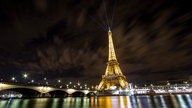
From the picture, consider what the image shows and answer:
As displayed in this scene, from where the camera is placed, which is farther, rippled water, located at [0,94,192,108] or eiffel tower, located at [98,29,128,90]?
eiffel tower, located at [98,29,128,90]

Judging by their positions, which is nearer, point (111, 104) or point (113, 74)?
point (111, 104)

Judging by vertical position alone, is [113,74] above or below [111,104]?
above

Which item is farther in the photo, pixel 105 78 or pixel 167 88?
pixel 167 88

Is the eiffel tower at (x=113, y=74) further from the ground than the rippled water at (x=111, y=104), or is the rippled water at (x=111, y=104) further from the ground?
the eiffel tower at (x=113, y=74)

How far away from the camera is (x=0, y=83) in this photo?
54.7m

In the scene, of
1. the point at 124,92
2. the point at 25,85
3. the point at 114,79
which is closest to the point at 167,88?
the point at 124,92

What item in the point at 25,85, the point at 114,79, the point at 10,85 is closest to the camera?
the point at 10,85

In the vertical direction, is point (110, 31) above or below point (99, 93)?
above

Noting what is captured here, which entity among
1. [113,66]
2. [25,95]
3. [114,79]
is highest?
[113,66]

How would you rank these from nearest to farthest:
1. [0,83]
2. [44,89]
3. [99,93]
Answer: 1. [0,83]
2. [44,89]
3. [99,93]

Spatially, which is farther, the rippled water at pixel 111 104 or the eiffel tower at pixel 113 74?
A: the eiffel tower at pixel 113 74

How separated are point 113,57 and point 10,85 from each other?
245 ft

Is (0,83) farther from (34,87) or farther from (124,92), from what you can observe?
(124,92)

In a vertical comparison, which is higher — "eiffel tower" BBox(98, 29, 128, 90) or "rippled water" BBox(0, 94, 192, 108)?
"eiffel tower" BBox(98, 29, 128, 90)
